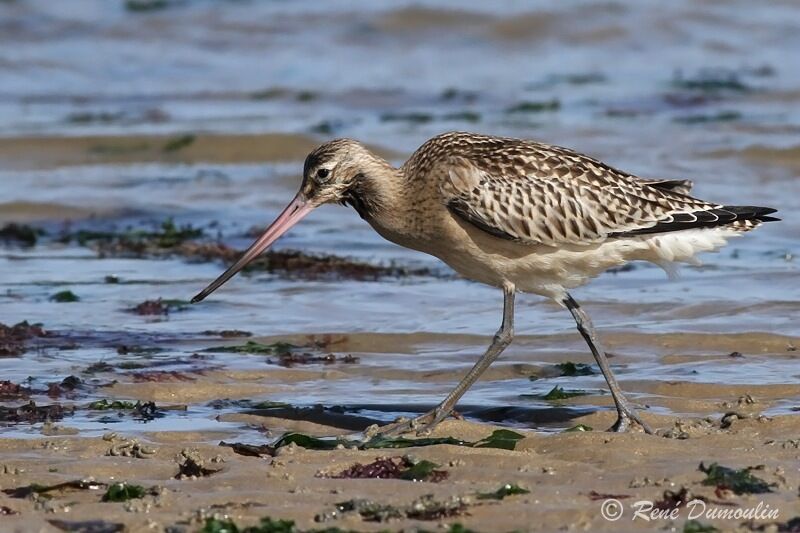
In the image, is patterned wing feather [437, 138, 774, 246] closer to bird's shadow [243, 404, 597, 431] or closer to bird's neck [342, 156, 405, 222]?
bird's neck [342, 156, 405, 222]

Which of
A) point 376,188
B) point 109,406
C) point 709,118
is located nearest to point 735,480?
point 376,188

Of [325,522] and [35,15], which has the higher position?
[35,15]

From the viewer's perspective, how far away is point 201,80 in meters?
23.7

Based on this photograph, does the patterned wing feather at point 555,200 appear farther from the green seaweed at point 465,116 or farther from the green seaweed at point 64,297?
the green seaweed at point 465,116

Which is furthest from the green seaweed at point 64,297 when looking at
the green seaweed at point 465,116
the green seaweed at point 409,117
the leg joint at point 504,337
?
the green seaweed at point 465,116

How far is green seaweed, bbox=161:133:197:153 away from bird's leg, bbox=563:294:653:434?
394 inches

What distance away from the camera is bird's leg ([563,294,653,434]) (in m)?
8.29

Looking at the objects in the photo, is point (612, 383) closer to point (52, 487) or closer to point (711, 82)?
point (52, 487)

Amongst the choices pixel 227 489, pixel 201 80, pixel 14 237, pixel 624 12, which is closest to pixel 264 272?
pixel 14 237

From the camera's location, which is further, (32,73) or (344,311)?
(32,73)

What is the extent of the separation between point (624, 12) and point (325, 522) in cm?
2147

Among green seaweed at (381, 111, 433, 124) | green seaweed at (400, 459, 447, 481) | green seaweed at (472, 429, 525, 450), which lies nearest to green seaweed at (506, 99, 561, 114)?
green seaweed at (381, 111, 433, 124)

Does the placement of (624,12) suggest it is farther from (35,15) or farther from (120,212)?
(120,212)

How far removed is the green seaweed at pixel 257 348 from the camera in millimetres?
10188
